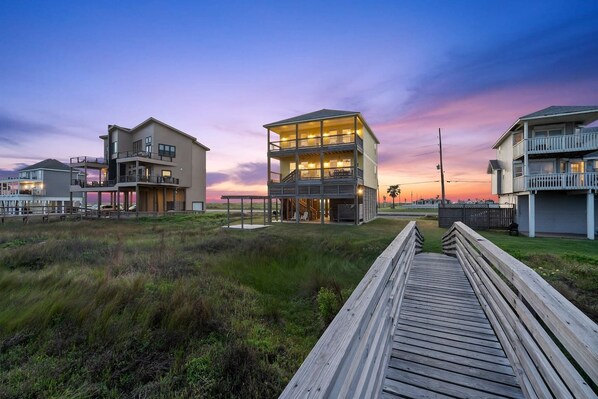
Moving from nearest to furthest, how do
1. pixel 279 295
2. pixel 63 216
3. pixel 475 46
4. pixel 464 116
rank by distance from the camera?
pixel 279 295 < pixel 475 46 < pixel 464 116 < pixel 63 216

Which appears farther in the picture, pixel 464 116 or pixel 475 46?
pixel 464 116

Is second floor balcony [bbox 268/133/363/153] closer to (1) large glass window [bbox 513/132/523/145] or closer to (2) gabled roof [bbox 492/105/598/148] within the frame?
(1) large glass window [bbox 513/132/523/145]

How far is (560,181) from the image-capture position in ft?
53.6

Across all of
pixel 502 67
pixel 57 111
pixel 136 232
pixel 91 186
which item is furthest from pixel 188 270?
pixel 57 111

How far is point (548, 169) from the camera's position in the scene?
17.9 m

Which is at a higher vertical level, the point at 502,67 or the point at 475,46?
the point at 475,46

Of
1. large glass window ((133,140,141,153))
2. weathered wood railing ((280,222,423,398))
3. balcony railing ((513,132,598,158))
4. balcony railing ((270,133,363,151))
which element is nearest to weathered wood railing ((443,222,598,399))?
weathered wood railing ((280,222,423,398))

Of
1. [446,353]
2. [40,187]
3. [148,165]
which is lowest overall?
[446,353]

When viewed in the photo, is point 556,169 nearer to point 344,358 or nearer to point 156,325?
point 344,358

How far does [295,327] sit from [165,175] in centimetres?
3384

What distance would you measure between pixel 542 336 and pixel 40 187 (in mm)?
65261

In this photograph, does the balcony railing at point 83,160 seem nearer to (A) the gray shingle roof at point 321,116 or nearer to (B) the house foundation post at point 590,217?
(A) the gray shingle roof at point 321,116

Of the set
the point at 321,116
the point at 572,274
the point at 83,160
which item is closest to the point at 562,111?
the point at 572,274

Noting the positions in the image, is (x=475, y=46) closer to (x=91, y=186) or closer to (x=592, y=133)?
(x=592, y=133)
